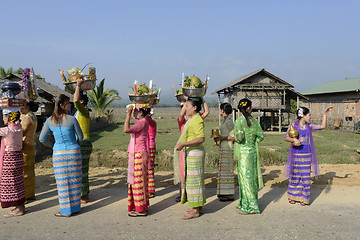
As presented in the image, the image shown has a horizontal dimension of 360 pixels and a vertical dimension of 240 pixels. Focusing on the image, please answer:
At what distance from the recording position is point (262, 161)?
10.4m

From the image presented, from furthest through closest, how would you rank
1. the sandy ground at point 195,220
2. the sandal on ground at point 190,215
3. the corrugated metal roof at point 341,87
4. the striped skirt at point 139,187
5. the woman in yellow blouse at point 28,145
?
1. the corrugated metal roof at point 341,87
2. the woman in yellow blouse at point 28,145
3. the striped skirt at point 139,187
4. the sandal on ground at point 190,215
5. the sandy ground at point 195,220

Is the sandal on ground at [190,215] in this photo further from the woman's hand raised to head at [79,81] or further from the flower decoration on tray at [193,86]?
the woman's hand raised to head at [79,81]

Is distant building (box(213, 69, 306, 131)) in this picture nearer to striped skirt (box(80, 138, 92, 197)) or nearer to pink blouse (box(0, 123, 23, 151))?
striped skirt (box(80, 138, 92, 197))

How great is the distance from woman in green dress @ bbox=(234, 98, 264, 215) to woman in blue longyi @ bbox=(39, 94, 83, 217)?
2707 millimetres

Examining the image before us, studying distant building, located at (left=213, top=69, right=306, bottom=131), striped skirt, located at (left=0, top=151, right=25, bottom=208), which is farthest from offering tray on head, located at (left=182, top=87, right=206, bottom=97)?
distant building, located at (left=213, top=69, right=306, bottom=131)

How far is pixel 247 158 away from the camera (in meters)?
4.83

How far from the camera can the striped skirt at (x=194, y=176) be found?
14.8 ft

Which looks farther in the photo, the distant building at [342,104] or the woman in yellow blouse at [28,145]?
the distant building at [342,104]

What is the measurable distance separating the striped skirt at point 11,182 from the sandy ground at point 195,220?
288mm

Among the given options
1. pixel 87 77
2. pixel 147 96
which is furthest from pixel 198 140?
pixel 87 77

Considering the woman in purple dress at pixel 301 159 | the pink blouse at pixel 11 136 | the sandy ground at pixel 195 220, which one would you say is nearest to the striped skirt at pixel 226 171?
A: the sandy ground at pixel 195 220

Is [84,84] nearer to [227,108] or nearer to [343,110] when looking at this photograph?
[227,108]

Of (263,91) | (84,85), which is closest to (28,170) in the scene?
(84,85)

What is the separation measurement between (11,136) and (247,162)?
398cm
